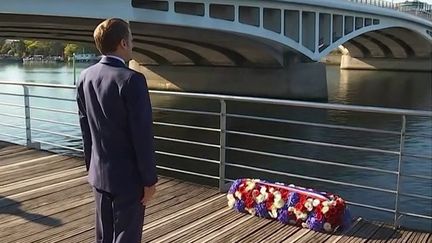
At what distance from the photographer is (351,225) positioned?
4.54 meters

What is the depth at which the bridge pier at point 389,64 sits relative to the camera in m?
49.0

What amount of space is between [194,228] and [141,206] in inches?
68.3

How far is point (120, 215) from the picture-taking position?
2.84 m

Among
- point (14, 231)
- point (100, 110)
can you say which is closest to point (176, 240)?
point (14, 231)

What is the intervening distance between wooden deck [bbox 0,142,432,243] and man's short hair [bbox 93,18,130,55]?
2.04 m

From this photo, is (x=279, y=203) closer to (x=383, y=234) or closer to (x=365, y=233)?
(x=365, y=233)

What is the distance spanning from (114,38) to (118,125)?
1.42 ft

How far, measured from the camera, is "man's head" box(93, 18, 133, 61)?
2627 mm

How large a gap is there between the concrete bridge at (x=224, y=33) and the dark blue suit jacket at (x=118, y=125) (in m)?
13.6

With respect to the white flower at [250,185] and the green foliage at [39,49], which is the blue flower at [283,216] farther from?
the green foliage at [39,49]

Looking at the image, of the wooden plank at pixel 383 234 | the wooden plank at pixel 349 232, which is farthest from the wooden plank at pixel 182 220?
the wooden plank at pixel 383 234

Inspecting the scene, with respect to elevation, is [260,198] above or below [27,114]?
below

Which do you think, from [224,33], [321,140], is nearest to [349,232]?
[321,140]

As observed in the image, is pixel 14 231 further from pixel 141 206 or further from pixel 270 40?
pixel 270 40
